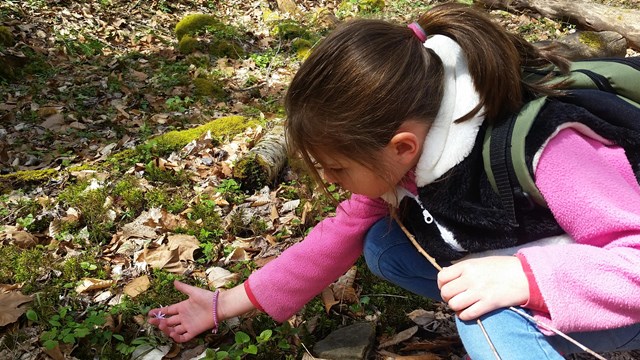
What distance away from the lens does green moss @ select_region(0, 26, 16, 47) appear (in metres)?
5.89

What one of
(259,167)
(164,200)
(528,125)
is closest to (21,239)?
(164,200)

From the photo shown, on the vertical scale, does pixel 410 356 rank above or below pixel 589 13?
below

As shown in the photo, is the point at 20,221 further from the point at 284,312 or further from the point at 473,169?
the point at 473,169

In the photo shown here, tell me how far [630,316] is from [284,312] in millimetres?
1233

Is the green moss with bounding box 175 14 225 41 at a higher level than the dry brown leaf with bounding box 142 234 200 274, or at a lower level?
higher

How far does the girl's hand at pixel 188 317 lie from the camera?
213cm

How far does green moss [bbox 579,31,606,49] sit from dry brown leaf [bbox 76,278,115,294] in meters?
5.30

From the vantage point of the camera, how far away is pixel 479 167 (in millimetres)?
1551

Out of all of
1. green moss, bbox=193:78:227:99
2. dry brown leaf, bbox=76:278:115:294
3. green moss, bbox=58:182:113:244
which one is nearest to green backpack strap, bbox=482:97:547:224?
dry brown leaf, bbox=76:278:115:294

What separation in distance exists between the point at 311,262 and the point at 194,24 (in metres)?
5.80

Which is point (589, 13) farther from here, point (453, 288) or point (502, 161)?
point (453, 288)

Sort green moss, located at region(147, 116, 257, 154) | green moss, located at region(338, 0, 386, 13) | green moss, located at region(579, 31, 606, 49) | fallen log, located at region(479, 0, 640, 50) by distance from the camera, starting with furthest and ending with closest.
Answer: green moss, located at region(338, 0, 386, 13)
fallen log, located at region(479, 0, 640, 50)
green moss, located at region(579, 31, 606, 49)
green moss, located at region(147, 116, 257, 154)

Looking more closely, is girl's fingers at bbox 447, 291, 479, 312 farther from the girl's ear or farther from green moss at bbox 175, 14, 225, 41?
green moss at bbox 175, 14, 225, 41

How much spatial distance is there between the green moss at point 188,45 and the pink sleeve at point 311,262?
4.97 m
